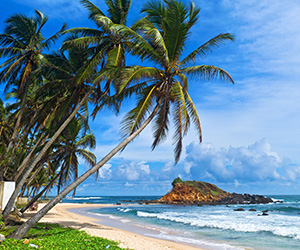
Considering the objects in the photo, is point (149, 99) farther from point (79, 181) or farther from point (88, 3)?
point (88, 3)

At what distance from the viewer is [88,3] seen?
13.2 m

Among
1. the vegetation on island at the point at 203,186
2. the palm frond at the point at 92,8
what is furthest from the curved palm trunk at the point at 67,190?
the vegetation on island at the point at 203,186

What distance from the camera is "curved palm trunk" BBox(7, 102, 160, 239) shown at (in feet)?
30.5

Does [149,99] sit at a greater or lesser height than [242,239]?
greater

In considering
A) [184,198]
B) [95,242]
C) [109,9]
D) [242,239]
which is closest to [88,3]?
[109,9]

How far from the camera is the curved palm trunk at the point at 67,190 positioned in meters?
9.29

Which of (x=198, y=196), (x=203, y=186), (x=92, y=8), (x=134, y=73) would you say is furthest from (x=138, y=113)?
(x=203, y=186)

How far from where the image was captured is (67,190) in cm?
961

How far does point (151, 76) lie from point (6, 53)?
31.7ft

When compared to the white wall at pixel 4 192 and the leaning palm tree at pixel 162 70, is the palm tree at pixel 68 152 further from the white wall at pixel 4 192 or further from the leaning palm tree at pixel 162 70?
the leaning palm tree at pixel 162 70

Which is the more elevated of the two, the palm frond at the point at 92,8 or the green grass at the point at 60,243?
the palm frond at the point at 92,8

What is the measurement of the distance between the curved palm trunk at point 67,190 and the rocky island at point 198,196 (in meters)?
55.2

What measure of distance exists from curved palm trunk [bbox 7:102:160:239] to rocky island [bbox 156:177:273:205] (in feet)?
181

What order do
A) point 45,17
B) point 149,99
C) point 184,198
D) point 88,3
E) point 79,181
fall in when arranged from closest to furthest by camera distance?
point 79,181 → point 149,99 → point 88,3 → point 45,17 → point 184,198
